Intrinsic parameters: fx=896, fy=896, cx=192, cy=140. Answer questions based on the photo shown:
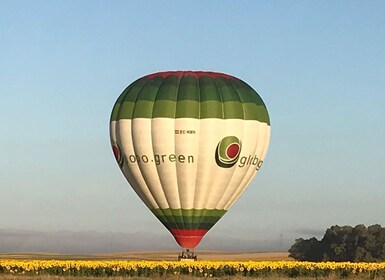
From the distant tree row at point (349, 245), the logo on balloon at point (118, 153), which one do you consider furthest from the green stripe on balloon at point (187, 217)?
the distant tree row at point (349, 245)

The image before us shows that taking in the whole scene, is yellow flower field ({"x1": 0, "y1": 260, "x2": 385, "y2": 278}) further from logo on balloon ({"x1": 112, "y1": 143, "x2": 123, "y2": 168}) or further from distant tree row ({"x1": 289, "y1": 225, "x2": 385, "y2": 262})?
distant tree row ({"x1": 289, "y1": 225, "x2": 385, "y2": 262})

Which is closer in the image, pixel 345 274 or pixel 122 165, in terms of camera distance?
pixel 345 274

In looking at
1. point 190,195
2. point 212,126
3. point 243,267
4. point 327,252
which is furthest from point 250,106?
point 327,252

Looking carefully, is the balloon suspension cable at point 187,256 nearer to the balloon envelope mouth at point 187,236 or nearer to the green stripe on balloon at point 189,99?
the balloon envelope mouth at point 187,236

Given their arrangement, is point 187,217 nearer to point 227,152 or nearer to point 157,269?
point 227,152

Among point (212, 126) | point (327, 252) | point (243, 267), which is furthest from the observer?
point (327, 252)

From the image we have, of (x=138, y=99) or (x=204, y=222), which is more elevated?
(x=138, y=99)

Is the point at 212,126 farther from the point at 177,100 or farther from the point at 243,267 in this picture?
the point at 243,267
